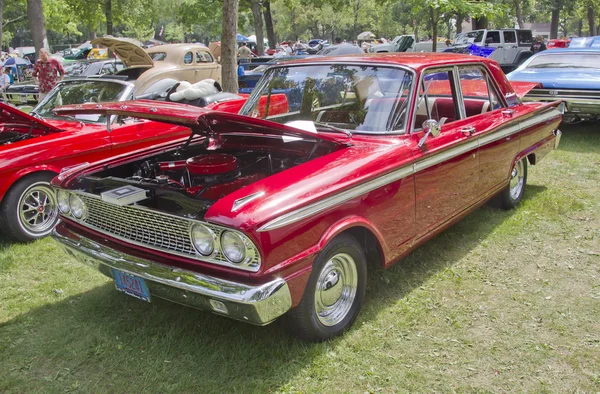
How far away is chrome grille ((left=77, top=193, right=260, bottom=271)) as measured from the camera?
9.43 feet

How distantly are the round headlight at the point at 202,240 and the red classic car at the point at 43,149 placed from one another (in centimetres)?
178

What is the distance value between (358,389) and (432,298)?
1.18 m

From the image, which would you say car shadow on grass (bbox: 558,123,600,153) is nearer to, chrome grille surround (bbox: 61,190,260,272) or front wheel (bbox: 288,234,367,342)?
front wheel (bbox: 288,234,367,342)

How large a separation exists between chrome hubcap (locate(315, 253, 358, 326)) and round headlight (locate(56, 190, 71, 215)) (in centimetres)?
184

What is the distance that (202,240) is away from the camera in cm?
289

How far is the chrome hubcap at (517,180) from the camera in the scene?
552 cm

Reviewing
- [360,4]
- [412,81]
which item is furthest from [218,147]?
[360,4]

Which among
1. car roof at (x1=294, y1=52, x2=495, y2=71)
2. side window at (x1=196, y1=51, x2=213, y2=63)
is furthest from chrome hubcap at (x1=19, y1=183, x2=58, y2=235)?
side window at (x1=196, y1=51, x2=213, y2=63)

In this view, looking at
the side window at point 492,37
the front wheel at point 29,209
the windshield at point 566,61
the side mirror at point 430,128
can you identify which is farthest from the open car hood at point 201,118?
the side window at point 492,37

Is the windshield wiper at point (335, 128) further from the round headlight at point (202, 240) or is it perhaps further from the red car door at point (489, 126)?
the round headlight at point (202, 240)

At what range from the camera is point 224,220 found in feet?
8.94

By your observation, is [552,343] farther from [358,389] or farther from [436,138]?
[436,138]

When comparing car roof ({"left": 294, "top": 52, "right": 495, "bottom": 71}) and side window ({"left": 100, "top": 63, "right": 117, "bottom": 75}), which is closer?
car roof ({"left": 294, "top": 52, "right": 495, "bottom": 71})

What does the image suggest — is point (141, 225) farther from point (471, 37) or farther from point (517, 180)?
point (471, 37)
